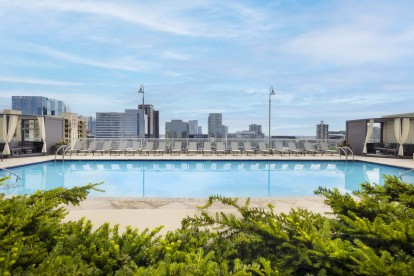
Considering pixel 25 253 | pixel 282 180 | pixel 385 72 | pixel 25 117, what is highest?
pixel 385 72

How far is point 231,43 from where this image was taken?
1444 centimetres

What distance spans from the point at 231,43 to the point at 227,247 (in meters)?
14.2

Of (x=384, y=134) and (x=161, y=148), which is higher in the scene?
(x=384, y=134)

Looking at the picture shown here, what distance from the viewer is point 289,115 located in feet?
83.6

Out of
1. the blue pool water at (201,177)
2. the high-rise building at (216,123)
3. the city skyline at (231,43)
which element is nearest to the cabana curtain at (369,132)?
the blue pool water at (201,177)

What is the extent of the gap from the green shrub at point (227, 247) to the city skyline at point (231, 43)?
732cm

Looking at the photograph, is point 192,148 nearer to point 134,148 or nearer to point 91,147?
point 134,148

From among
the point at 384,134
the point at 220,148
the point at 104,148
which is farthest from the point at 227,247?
the point at 384,134

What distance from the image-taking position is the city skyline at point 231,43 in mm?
8641

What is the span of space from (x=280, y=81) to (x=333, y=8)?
10.0 m

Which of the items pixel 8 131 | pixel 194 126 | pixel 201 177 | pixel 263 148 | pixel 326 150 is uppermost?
pixel 194 126

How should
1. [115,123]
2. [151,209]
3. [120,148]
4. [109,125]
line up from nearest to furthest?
[151,209] < [120,148] < [115,123] < [109,125]

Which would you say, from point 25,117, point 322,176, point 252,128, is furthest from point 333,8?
point 252,128

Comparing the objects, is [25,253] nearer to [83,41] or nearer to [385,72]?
[83,41]
